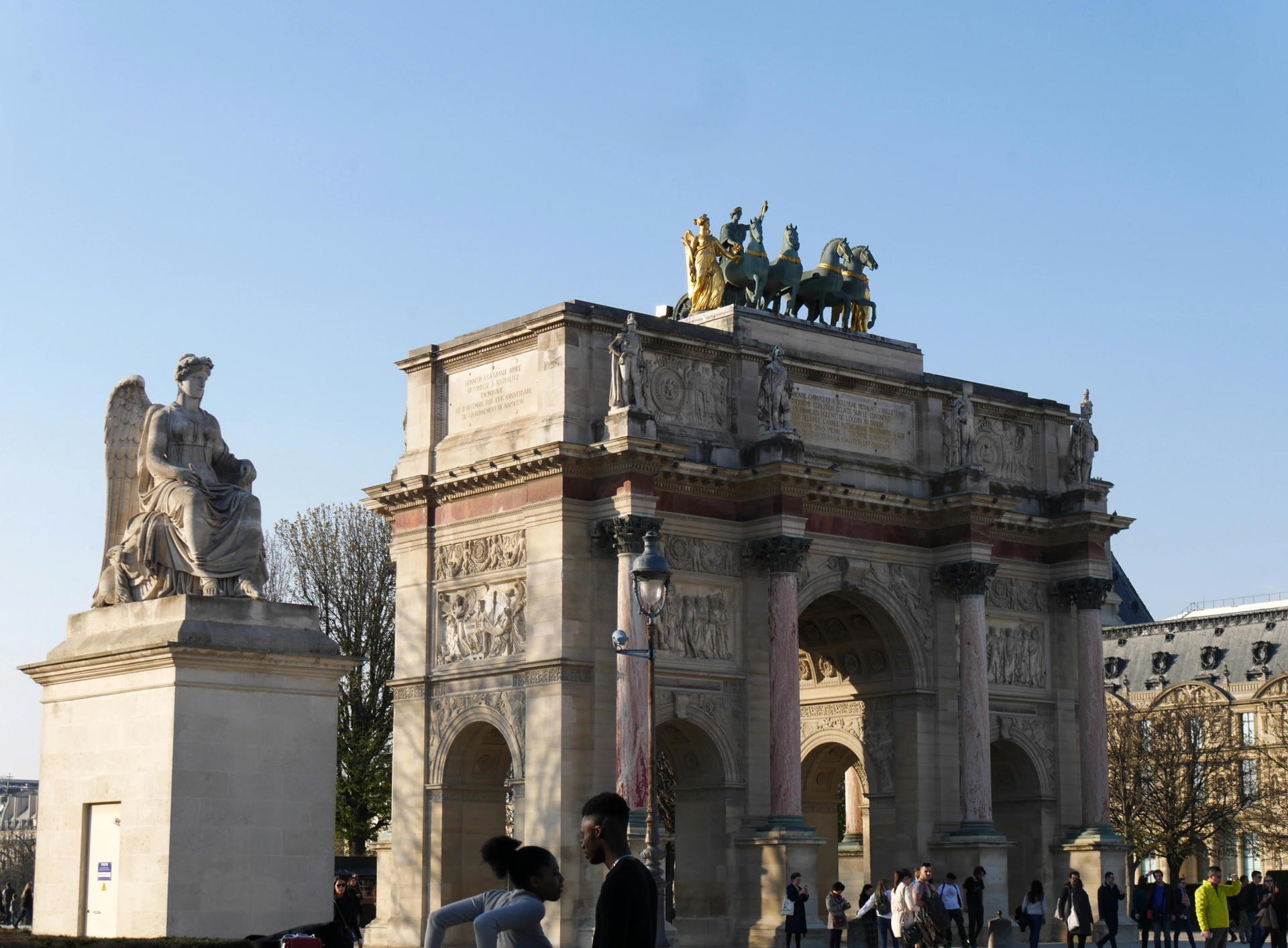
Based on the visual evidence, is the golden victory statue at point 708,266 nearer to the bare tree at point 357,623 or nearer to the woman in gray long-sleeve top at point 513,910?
the bare tree at point 357,623

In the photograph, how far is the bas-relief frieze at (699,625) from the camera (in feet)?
135

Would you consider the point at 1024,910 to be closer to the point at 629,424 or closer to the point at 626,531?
the point at 626,531

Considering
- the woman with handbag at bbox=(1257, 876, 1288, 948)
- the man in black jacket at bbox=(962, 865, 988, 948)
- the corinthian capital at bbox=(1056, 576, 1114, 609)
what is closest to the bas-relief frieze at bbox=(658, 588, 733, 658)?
the man in black jacket at bbox=(962, 865, 988, 948)

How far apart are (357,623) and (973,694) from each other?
21.6 meters

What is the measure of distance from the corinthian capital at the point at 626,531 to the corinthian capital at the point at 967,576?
329 inches

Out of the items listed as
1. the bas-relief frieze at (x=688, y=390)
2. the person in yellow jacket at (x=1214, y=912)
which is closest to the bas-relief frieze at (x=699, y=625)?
the bas-relief frieze at (x=688, y=390)

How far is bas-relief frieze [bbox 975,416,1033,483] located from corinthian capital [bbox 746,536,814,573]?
7.36 meters

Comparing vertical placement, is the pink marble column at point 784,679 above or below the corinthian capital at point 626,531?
below

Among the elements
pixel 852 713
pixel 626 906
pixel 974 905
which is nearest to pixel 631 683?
pixel 974 905

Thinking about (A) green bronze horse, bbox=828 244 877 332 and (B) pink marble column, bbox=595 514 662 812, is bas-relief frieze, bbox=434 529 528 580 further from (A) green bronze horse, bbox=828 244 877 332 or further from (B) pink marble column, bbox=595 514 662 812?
(A) green bronze horse, bbox=828 244 877 332

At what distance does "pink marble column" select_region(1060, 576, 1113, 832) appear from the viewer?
155ft

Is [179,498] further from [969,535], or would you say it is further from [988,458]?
[988,458]

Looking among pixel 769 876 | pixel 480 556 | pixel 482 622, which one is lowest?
pixel 769 876

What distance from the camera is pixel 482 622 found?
41875 millimetres
